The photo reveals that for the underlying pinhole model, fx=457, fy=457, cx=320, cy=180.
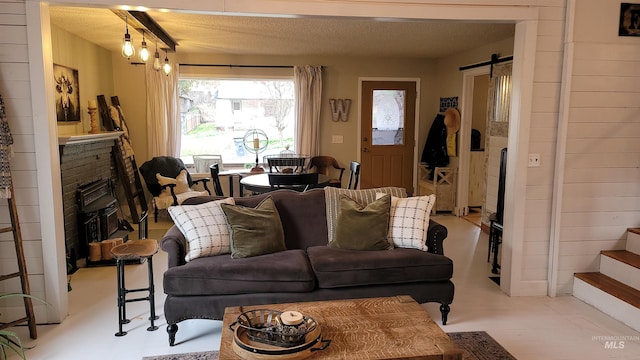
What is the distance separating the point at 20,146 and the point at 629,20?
4536 millimetres

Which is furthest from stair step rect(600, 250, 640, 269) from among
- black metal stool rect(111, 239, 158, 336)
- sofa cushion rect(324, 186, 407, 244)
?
black metal stool rect(111, 239, 158, 336)

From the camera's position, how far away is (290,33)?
508cm

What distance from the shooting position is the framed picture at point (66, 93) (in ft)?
15.4

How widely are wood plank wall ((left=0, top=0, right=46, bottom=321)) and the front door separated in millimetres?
4891

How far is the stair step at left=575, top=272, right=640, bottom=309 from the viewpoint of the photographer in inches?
126

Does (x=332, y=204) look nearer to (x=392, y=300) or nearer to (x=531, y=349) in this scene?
(x=392, y=300)

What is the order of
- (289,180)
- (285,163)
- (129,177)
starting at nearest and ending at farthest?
1. (289,180)
2. (285,163)
3. (129,177)

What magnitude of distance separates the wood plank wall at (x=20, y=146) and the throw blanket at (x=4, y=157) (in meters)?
0.11

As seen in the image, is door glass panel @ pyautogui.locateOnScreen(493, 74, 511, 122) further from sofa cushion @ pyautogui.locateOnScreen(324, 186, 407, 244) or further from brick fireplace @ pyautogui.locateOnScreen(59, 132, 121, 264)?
brick fireplace @ pyautogui.locateOnScreen(59, 132, 121, 264)

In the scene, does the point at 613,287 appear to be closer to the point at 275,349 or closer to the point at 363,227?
the point at 363,227

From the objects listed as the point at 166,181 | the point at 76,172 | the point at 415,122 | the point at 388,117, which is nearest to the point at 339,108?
the point at 388,117

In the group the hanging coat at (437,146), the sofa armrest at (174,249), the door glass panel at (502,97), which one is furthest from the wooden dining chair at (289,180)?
the hanging coat at (437,146)

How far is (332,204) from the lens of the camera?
3.53m

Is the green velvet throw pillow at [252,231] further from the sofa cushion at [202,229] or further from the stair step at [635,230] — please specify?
the stair step at [635,230]
